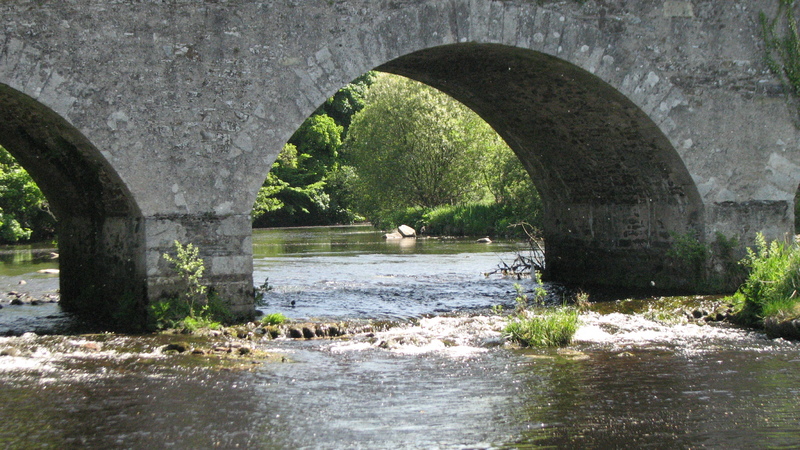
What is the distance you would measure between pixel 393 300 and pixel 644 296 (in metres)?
3.53

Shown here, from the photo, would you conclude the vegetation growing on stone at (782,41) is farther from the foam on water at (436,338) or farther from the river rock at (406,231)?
the river rock at (406,231)

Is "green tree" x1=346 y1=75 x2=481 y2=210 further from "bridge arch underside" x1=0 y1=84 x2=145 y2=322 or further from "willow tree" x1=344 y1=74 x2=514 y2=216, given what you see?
"bridge arch underside" x1=0 y1=84 x2=145 y2=322

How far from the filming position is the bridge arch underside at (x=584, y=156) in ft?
38.2

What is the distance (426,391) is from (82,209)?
6489 mm

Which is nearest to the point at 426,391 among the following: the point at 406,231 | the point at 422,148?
the point at 406,231

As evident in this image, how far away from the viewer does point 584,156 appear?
43.5 ft

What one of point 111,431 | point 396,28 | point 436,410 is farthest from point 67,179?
point 436,410

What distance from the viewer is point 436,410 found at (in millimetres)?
6270

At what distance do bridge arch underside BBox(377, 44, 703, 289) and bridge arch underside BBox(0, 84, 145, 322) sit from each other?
13.6 feet

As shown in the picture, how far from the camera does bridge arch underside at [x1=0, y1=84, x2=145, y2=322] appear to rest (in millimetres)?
9469

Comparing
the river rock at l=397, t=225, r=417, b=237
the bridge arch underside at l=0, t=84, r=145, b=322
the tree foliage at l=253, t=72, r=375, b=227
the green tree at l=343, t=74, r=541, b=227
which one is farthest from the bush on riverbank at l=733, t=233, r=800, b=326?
the tree foliage at l=253, t=72, r=375, b=227

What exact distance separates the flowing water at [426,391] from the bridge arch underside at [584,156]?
2442 mm

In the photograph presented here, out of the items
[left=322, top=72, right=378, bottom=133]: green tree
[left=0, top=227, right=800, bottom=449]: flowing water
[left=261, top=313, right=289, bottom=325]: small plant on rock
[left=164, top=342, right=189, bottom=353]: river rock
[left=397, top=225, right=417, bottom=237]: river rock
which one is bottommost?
[left=0, top=227, right=800, bottom=449]: flowing water

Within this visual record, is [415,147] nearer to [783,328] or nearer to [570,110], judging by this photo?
[570,110]
